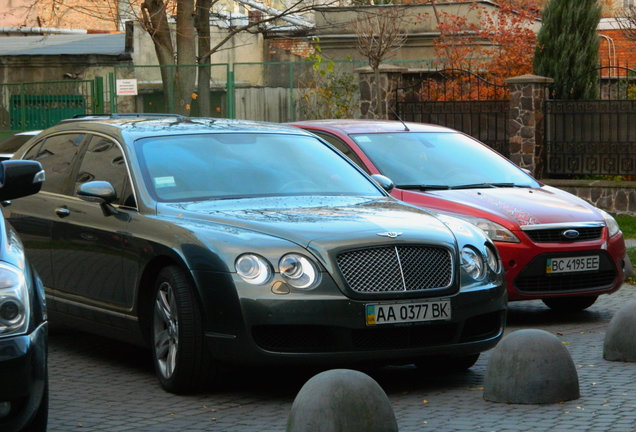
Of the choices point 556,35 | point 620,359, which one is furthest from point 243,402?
point 556,35

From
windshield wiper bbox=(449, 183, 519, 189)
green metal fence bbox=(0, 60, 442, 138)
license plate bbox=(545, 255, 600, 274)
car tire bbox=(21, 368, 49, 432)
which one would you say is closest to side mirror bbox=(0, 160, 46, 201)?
car tire bbox=(21, 368, 49, 432)

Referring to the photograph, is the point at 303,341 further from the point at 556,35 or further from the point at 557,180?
the point at 556,35

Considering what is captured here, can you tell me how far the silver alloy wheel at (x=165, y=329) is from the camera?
289 inches

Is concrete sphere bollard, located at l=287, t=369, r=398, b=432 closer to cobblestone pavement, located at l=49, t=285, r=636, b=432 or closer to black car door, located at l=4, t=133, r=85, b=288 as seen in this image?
cobblestone pavement, located at l=49, t=285, r=636, b=432

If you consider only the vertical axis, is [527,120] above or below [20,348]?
above

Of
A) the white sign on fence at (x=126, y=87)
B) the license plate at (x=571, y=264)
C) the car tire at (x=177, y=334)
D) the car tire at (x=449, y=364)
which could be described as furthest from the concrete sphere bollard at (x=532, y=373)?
the white sign on fence at (x=126, y=87)

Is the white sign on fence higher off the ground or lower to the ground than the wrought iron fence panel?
higher

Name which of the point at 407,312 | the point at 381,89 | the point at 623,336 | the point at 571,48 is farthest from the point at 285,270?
the point at 571,48

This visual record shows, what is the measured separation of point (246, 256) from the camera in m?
7.07

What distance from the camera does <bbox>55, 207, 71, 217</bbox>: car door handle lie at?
8734 millimetres

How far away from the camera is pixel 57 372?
8406mm

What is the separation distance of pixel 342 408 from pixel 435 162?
5922mm

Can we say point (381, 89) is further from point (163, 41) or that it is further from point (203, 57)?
point (203, 57)

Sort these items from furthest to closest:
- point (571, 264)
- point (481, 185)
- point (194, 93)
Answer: point (194, 93), point (481, 185), point (571, 264)
